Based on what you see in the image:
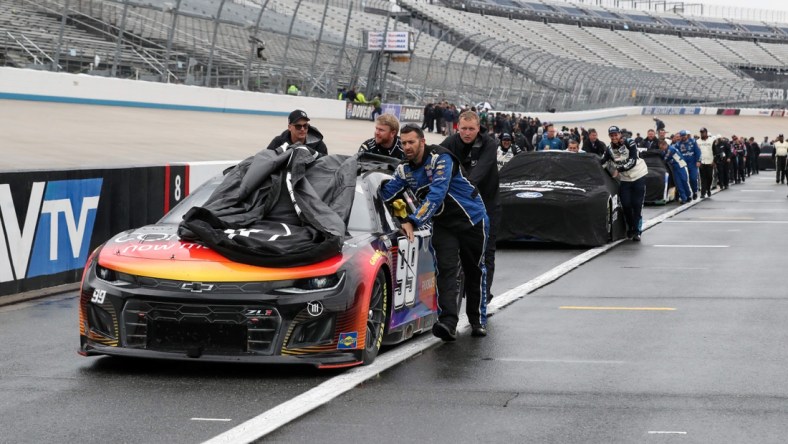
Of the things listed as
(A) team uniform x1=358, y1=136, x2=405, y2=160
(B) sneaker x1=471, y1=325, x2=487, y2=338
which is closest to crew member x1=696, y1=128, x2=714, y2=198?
(A) team uniform x1=358, y1=136, x2=405, y2=160

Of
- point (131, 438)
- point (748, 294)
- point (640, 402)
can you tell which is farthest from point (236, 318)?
point (748, 294)

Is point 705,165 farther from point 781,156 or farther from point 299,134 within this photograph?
point 299,134

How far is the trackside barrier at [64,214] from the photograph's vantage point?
36.3ft

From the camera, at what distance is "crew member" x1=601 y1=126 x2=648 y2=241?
18797 millimetres

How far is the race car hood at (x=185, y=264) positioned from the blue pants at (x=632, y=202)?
37.6 feet

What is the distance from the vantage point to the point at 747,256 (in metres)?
16.2

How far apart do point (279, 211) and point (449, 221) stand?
1.39 meters

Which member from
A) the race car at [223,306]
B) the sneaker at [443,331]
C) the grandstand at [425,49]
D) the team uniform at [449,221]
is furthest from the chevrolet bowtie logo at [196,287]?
the grandstand at [425,49]

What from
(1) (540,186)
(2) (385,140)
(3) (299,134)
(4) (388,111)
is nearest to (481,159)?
(2) (385,140)

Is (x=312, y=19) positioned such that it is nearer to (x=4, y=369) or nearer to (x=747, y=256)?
(x=747, y=256)

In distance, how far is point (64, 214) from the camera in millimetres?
11891

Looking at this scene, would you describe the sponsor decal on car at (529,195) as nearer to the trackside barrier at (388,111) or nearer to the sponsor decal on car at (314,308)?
the sponsor decal on car at (314,308)

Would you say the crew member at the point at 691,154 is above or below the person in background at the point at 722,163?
above

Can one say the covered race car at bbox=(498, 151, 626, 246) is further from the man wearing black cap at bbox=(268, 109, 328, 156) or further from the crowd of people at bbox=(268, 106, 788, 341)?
the man wearing black cap at bbox=(268, 109, 328, 156)
